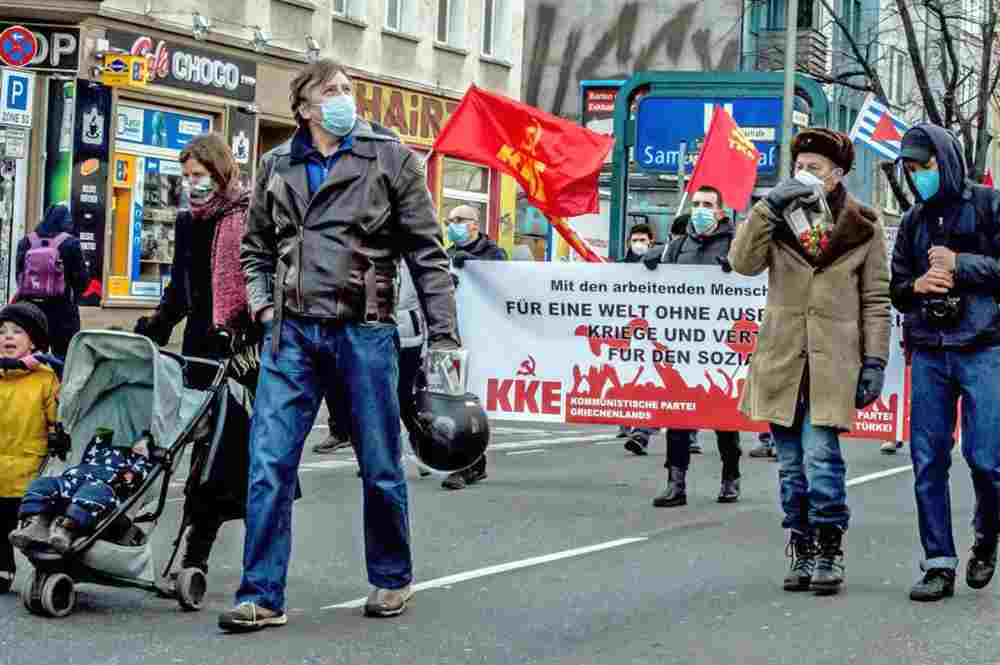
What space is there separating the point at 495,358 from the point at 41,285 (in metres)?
3.27

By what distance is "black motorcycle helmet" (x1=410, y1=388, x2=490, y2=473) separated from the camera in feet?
25.8

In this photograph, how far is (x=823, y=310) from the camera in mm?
8984

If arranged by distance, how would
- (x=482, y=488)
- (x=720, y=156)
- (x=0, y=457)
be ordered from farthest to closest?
1. (x=720, y=156)
2. (x=482, y=488)
3. (x=0, y=457)

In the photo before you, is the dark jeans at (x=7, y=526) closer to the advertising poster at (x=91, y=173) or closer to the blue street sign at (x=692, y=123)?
the blue street sign at (x=692, y=123)

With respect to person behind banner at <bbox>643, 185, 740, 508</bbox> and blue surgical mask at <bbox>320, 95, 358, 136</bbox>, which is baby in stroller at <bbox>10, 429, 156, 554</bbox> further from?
person behind banner at <bbox>643, 185, 740, 508</bbox>

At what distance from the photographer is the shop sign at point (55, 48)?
85.4 feet

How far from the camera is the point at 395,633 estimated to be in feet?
24.9

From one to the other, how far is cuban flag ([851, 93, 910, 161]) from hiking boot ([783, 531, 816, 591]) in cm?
1705

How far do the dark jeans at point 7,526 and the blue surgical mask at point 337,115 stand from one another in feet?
6.49

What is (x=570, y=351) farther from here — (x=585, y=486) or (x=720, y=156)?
(x=720, y=156)

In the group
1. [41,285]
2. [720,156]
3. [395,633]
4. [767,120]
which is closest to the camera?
[395,633]

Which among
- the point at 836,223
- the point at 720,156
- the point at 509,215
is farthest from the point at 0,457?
the point at 509,215

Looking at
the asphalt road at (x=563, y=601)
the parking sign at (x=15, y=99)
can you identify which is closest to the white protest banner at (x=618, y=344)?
the asphalt road at (x=563, y=601)

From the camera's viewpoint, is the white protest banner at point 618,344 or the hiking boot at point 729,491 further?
the white protest banner at point 618,344
